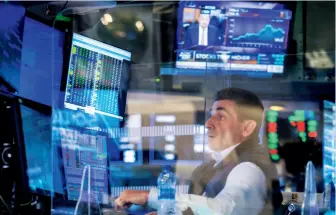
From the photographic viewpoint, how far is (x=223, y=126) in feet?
7.48

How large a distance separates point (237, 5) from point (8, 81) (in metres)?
1.25

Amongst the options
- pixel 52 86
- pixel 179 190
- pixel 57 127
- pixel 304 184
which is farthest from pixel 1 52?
pixel 304 184

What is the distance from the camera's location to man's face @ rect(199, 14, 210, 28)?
2.51m

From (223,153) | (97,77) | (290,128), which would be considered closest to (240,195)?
(223,153)

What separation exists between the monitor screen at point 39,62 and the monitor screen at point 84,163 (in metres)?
0.23

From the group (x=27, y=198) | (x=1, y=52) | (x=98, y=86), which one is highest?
(x=1, y=52)

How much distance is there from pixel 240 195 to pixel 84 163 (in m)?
0.77

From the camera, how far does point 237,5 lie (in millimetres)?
2504

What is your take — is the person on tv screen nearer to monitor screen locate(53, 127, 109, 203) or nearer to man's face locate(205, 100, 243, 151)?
man's face locate(205, 100, 243, 151)

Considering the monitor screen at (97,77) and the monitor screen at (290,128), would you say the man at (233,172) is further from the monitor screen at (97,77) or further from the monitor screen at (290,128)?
the monitor screen at (97,77)

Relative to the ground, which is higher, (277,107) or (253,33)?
(253,33)

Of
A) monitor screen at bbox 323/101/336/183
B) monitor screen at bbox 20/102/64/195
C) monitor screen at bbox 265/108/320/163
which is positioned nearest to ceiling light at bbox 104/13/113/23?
monitor screen at bbox 20/102/64/195

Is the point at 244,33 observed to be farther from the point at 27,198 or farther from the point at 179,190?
the point at 27,198

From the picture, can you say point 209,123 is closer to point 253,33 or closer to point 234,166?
point 234,166
